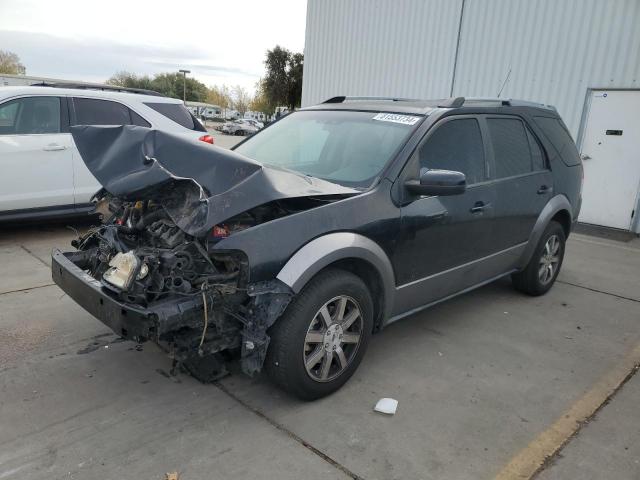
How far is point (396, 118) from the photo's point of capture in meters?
3.80

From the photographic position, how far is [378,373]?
3.55 m

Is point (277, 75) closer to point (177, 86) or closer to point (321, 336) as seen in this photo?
point (321, 336)

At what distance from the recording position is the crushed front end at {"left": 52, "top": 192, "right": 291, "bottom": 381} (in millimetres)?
2617

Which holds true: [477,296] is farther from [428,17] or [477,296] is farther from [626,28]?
[428,17]

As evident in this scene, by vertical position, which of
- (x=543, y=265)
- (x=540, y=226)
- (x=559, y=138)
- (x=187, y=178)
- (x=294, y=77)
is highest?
(x=294, y=77)

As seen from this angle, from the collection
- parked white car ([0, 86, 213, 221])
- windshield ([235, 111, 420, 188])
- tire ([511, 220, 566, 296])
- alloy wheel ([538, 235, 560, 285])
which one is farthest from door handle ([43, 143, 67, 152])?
alloy wheel ([538, 235, 560, 285])

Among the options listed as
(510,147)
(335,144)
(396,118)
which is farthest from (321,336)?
(510,147)

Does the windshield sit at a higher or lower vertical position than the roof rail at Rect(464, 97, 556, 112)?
lower

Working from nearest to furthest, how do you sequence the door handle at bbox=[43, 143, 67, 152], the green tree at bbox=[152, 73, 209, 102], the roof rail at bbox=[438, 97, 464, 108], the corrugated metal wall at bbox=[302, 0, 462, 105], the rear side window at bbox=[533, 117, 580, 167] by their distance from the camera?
the roof rail at bbox=[438, 97, 464, 108], the rear side window at bbox=[533, 117, 580, 167], the door handle at bbox=[43, 143, 67, 152], the corrugated metal wall at bbox=[302, 0, 462, 105], the green tree at bbox=[152, 73, 209, 102]

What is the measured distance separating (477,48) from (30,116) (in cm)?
834

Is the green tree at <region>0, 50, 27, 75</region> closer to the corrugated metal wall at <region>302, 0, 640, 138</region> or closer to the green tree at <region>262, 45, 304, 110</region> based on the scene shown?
the green tree at <region>262, 45, 304, 110</region>

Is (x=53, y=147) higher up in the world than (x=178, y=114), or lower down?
lower down

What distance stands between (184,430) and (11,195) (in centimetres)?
Result: 450

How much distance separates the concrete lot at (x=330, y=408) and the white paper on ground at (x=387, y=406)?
0.06 m
